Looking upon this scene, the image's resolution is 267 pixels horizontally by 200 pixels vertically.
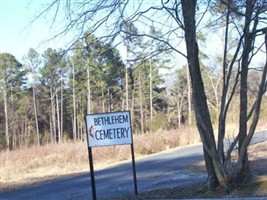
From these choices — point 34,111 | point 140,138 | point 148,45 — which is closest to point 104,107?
point 34,111

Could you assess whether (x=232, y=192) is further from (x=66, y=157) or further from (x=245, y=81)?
(x=66, y=157)

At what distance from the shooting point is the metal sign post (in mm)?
8633

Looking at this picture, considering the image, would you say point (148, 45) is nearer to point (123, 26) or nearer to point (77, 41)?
point (123, 26)

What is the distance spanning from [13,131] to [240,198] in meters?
69.9

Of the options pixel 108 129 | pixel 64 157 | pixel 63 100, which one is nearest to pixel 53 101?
pixel 63 100

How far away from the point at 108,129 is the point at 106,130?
0.04 m

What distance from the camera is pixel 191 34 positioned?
7555 millimetres

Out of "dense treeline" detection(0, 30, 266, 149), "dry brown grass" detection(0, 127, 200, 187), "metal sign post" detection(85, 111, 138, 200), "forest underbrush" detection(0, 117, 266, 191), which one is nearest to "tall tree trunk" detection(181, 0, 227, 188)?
"metal sign post" detection(85, 111, 138, 200)

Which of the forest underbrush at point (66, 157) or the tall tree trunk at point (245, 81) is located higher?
the tall tree trunk at point (245, 81)

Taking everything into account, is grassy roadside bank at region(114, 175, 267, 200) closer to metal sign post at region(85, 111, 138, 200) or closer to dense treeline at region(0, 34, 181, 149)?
metal sign post at region(85, 111, 138, 200)

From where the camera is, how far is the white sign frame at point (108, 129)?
8.64m

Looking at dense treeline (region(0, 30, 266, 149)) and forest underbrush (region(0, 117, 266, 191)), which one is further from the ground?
dense treeline (region(0, 30, 266, 149))

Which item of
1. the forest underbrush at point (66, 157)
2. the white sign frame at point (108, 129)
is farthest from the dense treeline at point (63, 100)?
the white sign frame at point (108, 129)

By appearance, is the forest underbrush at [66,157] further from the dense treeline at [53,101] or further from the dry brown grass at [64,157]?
the dense treeline at [53,101]
